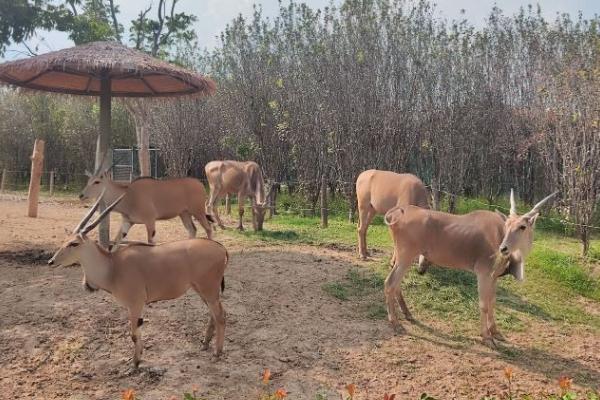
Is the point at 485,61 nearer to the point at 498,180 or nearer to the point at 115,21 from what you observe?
the point at 498,180

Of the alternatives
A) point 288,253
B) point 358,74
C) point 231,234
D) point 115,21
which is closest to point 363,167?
point 358,74

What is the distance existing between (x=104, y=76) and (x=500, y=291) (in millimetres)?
6069

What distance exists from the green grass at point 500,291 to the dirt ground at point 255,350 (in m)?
0.22

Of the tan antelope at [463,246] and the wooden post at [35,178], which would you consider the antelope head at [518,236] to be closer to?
the tan antelope at [463,246]

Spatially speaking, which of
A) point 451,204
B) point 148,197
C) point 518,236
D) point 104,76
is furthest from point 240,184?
point 518,236

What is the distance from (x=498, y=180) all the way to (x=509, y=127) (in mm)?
1621

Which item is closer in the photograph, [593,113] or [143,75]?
[143,75]

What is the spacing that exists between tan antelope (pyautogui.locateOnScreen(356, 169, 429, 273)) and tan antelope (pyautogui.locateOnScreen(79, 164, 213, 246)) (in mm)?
2271

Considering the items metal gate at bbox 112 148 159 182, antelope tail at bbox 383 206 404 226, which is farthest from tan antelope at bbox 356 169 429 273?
metal gate at bbox 112 148 159 182

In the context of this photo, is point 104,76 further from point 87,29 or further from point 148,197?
point 87,29

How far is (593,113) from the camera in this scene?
31.0 ft

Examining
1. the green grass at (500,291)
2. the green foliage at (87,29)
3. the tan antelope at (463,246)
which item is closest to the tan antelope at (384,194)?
the green grass at (500,291)

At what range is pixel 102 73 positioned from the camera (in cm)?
770

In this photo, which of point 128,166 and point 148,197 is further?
point 128,166
